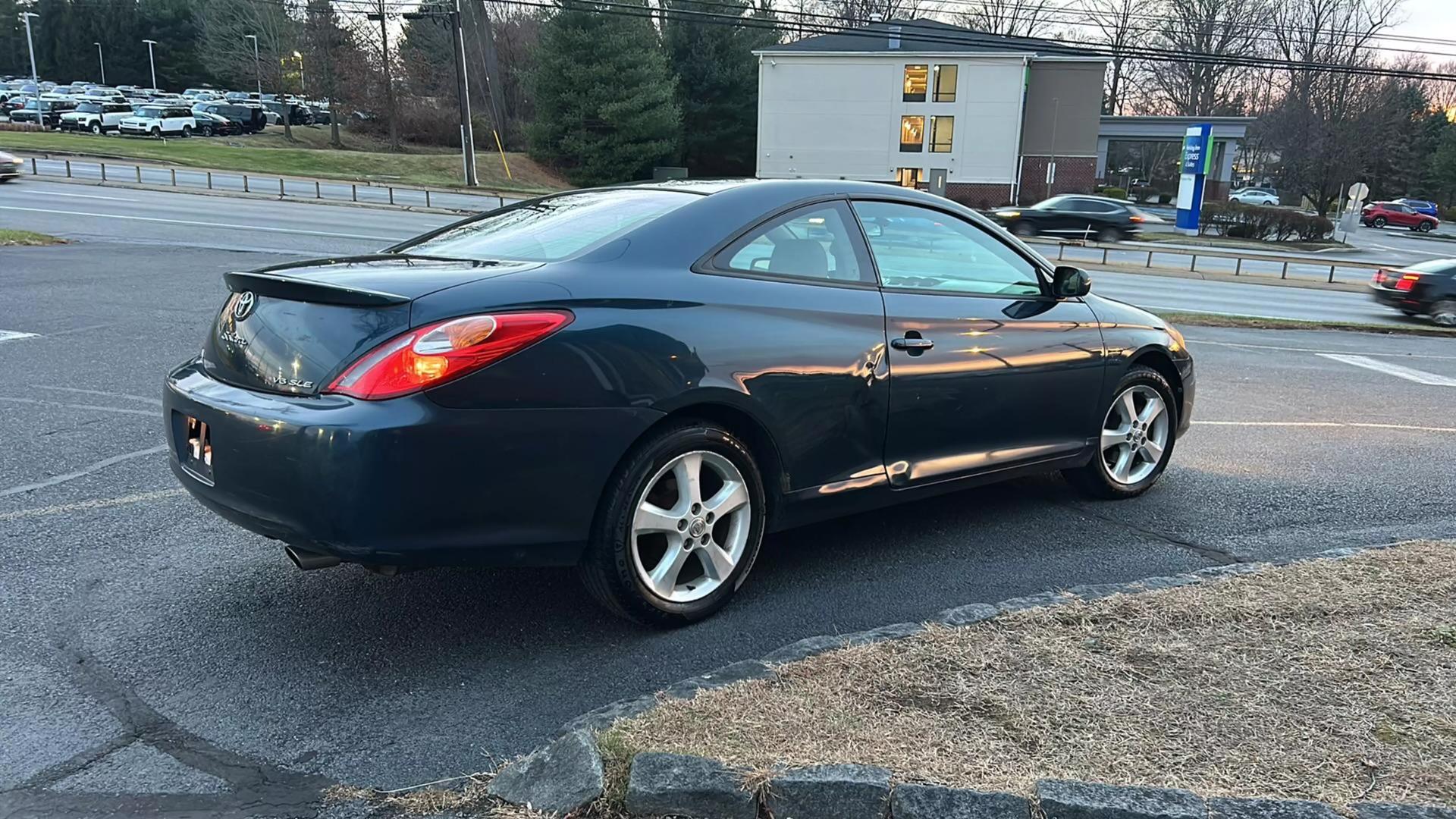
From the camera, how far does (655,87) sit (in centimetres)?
4978

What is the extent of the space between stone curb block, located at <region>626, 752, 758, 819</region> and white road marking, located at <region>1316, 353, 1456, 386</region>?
10.3 m

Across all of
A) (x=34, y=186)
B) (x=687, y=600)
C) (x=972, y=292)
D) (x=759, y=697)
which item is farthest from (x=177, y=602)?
(x=34, y=186)

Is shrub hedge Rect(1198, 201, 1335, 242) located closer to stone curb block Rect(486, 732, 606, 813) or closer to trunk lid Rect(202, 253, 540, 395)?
trunk lid Rect(202, 253, 540, 395)

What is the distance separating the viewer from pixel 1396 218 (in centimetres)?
5709

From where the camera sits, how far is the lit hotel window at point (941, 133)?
170ft

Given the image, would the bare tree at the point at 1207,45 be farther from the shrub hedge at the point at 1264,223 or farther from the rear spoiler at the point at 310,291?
the rear spoiler at the point at 310,291

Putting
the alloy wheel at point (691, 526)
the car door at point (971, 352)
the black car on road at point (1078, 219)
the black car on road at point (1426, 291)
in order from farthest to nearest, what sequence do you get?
the black car on road at point (1078, 219) < the black car on road at point (1426, 291) < the car door at point (971, 352) < the alloy wheel at point (691, 526)

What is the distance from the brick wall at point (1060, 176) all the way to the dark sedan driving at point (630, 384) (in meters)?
50.6

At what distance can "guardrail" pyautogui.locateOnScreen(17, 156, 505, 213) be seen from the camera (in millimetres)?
30453

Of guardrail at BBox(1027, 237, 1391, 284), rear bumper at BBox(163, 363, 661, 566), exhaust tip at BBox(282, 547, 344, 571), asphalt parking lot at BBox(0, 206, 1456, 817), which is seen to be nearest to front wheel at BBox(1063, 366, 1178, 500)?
asphalt parking lot at BBox(0, 206, 1456, 817)

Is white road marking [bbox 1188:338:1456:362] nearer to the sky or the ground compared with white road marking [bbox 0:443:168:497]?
nearer to the ground

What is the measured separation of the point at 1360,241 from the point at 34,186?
50.6 metres

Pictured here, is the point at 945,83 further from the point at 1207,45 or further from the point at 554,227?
the point at 554,227

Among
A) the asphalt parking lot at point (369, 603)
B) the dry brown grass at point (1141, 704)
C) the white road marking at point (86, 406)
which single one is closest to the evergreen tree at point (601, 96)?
the white road marking at point (86, 406)
